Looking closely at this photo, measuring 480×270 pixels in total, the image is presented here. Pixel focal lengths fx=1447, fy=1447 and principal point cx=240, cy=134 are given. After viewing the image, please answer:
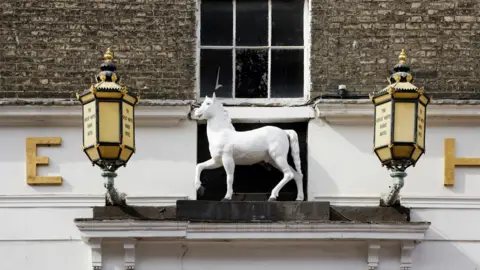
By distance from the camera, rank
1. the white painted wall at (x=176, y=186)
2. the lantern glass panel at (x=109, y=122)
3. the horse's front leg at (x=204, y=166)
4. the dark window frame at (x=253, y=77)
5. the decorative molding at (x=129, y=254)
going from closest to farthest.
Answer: the lantern glass panel at (x=109, y=122), the decorative molding at (x=129, y=254), the horse's front leg at (x=204, y=166), the white painted wall at (x=176, y=186), the dark window frame at (x=253, y=77)

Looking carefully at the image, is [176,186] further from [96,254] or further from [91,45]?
[91,45]

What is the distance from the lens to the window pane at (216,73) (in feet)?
50.7

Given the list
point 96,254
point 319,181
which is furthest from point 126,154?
point 319,181

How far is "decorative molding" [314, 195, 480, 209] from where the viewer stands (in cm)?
1499

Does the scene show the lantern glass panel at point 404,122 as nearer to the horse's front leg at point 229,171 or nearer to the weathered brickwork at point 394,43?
the weathered brickwork at point 394,43

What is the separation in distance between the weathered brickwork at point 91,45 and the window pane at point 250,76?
1.73 ft

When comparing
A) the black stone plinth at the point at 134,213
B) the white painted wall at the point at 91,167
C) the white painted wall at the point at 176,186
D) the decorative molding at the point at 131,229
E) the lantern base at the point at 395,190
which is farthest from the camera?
the white painted wall at the point at 91,167

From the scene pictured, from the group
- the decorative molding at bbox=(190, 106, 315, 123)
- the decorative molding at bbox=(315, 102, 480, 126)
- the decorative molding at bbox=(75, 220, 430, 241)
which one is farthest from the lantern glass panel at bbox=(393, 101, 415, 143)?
the decorative molding at bbox=(190, 106, 315, 123)

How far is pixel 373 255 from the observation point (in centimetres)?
1451

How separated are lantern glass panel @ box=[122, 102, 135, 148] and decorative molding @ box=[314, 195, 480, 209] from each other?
218 centimetres

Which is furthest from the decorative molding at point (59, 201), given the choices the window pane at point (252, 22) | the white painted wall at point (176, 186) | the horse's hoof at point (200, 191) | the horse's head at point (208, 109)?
the window pane at point (252, 22)

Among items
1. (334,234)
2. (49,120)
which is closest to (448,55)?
(334,234)

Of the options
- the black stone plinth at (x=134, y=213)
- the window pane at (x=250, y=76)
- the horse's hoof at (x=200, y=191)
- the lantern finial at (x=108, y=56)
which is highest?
the lantern finial at (x=108, y=56)

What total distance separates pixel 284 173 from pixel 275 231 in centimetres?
68
